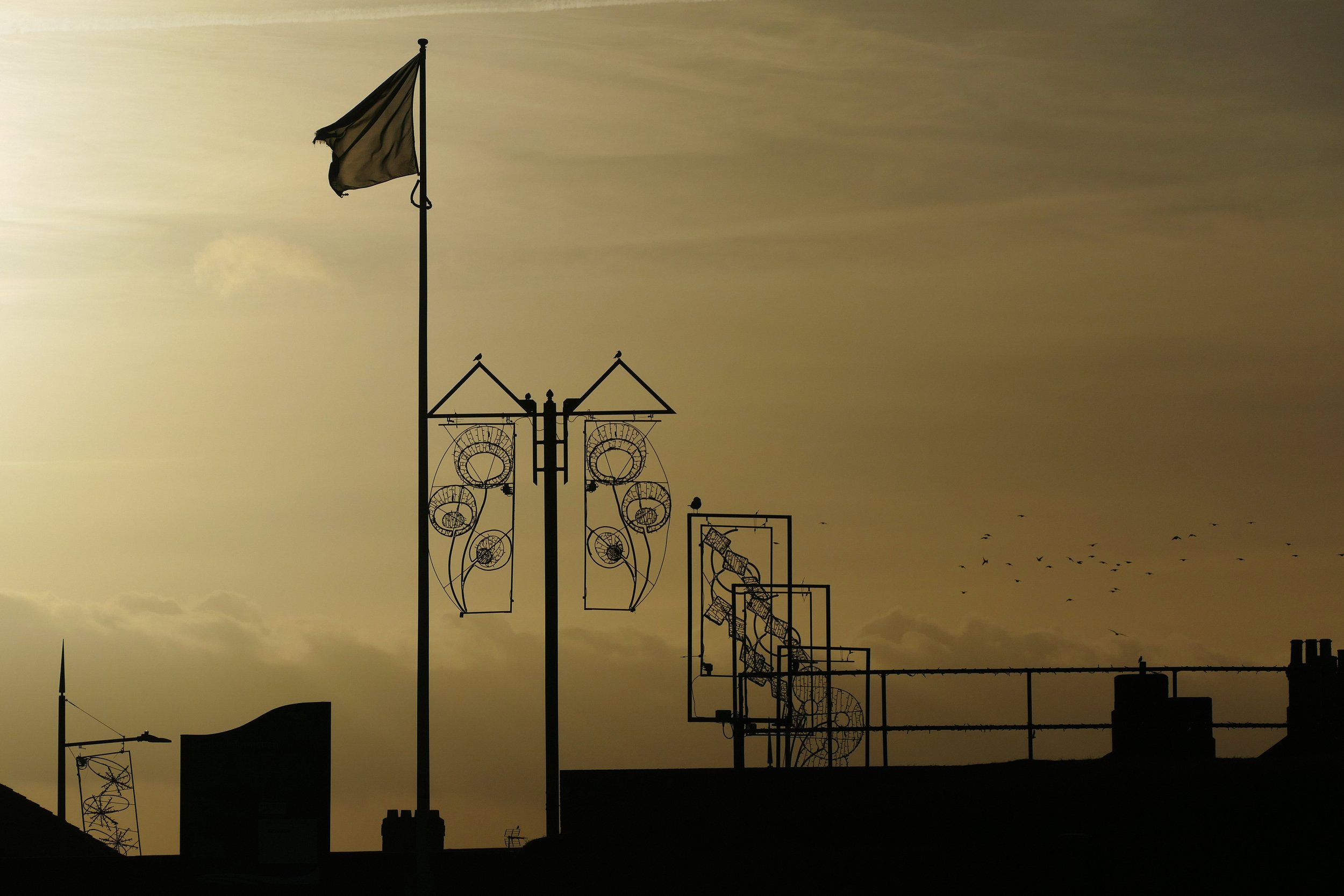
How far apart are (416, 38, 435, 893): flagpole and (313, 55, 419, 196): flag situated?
1.04 feet

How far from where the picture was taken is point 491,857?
24.4 metres

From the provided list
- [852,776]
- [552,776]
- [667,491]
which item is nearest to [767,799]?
[852,776]

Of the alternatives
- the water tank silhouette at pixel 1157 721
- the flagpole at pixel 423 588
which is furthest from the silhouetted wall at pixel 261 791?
the water tank silhouette at pixel 1157 721

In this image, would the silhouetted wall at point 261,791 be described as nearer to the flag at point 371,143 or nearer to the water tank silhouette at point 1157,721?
the flag at point 371,143

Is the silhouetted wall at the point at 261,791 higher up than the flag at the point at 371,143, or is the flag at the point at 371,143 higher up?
the flag at the point at 371,143

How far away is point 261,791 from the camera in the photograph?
20797 mm

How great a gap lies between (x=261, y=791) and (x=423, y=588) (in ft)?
13.0

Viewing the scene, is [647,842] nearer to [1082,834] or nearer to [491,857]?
[491,857]

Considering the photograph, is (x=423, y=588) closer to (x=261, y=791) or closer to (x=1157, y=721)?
(x=261, y=791)

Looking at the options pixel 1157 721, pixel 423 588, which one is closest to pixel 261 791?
pixel 423 588

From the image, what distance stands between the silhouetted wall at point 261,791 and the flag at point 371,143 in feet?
26.8

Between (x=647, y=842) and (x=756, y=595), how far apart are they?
869 cm

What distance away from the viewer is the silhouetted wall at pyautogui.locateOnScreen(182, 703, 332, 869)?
20.7 meters

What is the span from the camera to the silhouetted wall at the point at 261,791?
2073 centimetres
